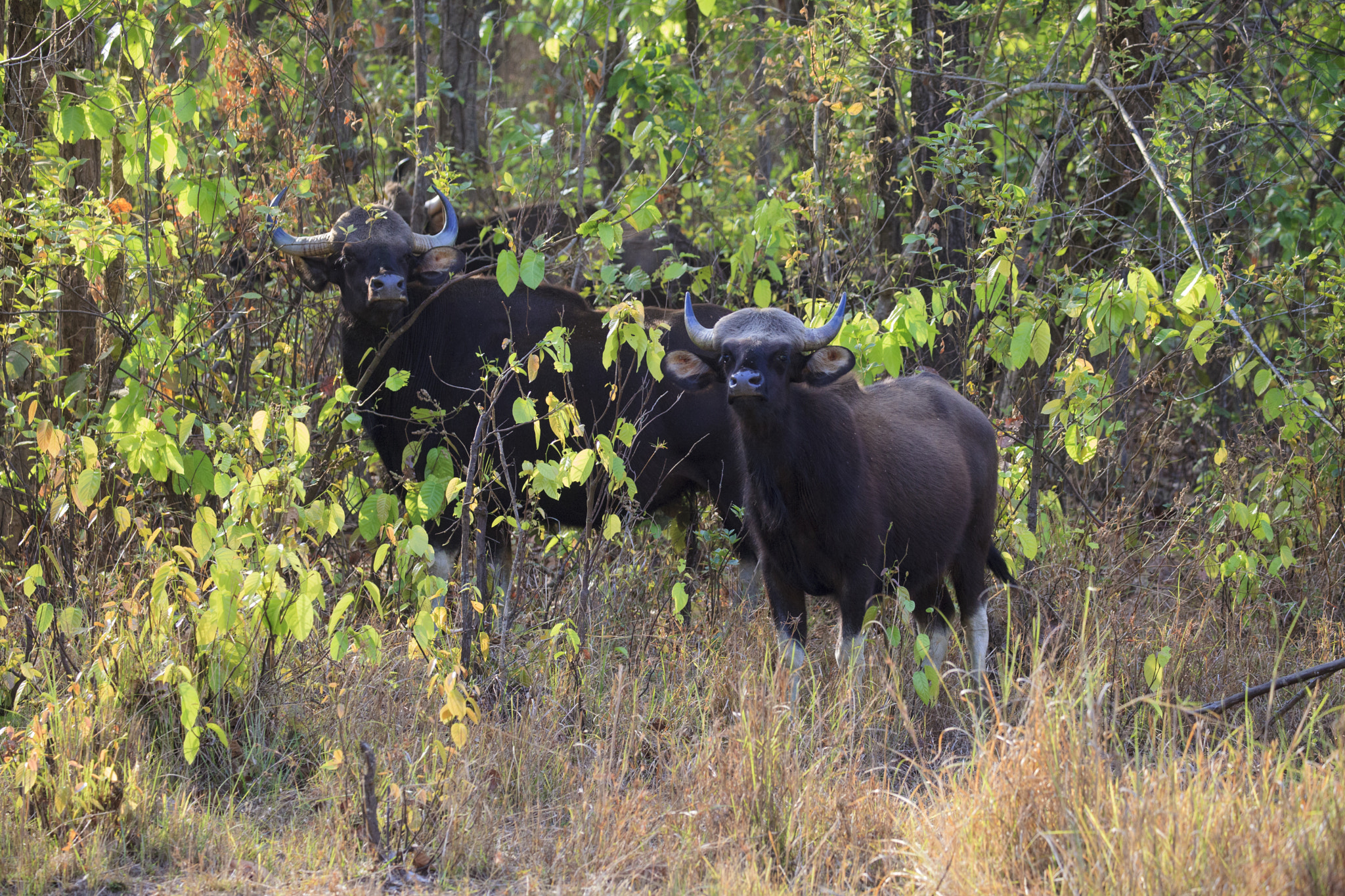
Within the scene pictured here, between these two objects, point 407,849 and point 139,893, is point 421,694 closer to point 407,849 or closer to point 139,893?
point 407,849

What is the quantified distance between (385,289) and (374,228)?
53 cm

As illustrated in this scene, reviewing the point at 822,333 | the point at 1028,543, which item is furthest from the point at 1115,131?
the point at 822,333

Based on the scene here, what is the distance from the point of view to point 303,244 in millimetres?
6441

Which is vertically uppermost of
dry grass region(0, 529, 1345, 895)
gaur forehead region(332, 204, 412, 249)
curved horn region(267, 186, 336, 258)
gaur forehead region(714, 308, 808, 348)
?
gaur forehead region(332, 204, 412, 249)

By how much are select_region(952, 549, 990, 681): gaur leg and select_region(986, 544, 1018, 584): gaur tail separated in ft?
0.34

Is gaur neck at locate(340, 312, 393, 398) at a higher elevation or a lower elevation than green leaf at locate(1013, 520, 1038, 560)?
higher

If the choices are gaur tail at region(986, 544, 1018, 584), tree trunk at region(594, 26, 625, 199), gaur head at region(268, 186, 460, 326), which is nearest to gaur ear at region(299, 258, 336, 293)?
gaur head at region(268, 186, 460, 326)

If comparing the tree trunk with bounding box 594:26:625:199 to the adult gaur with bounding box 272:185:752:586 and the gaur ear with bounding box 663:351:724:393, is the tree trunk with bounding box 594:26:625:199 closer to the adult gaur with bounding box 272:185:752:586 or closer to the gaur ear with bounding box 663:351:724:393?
the adult gaur with bounding box 272:185:752:586

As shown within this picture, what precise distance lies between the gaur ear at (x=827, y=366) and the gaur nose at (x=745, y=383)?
383 millimetres

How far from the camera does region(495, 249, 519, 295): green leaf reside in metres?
4.55

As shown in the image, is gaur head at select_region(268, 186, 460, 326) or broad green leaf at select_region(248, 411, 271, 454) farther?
gaur head at select_region(268, 186, 460, 326)

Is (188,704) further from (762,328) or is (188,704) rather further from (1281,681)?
(1281,681)

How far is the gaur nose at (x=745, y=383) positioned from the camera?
187 inches

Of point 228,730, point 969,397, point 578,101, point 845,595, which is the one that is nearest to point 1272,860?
point 845,595
